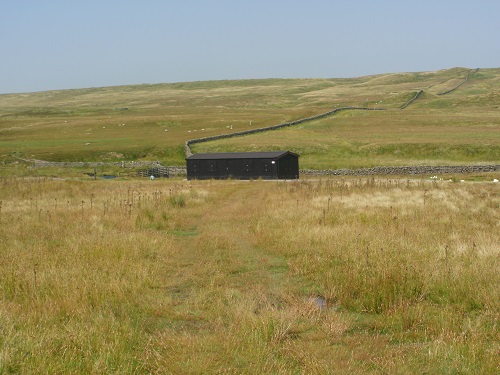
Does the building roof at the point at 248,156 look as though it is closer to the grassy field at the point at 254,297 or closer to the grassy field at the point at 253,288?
the grassy field at the point at 253,288

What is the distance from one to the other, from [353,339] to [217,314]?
2.21m

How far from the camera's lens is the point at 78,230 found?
15.4 metres

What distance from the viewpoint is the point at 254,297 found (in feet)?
29.6

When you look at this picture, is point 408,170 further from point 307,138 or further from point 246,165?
point 307,138

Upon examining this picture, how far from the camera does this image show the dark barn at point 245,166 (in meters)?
51.0

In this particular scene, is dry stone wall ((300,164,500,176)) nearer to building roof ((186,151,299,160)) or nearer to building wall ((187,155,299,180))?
building wall ((187,155,299,180))

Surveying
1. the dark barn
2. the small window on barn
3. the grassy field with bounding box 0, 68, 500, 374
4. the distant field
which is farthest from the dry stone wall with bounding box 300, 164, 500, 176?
the grassy field with bounding box 0, 68, 500, 374

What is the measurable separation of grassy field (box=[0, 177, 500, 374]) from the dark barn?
34.0m

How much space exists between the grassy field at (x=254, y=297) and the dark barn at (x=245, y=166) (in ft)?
112

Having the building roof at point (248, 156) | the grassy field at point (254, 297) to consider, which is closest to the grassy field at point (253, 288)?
the grassy field at point (254, 297)

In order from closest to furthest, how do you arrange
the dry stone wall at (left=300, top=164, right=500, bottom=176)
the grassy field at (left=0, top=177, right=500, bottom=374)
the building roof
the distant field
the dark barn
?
the grassy field at (left=0, top=177, right=500, bottom=374) → the dark barn → the building roof → the dry stone wall at (left=300, top=164, right=500, bottom=176) → the distant field

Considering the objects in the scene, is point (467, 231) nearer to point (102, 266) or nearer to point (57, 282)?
point (102, 266)

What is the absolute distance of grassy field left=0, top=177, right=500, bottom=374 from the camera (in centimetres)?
620

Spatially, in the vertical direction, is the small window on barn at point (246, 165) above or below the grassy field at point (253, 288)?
below
